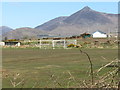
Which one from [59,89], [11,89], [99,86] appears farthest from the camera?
[11,89]

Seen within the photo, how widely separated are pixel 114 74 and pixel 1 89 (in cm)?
492

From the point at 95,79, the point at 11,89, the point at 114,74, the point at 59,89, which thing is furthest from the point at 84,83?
the point at 11,89

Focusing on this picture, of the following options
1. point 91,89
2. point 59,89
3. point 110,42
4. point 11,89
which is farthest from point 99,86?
point 11,89

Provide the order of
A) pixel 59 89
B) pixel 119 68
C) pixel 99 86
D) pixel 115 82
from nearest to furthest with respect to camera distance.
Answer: pixel 119 68 → pixel 99 86 → pixel 115 82 → pixel 59 89

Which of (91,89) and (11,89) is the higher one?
(91,89)

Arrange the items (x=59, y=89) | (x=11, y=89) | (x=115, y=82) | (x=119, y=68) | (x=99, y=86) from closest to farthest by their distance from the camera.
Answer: (x=119, y=68) < (x=99, y=86) < (x=115, y=82) < (x=59, y=89) < (x=11, y=89)

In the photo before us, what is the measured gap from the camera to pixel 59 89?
4.52m

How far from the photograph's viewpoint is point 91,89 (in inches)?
129

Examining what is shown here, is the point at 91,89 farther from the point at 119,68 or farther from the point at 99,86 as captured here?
the point at 119,68

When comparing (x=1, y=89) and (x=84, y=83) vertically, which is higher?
(x=84, y=83)

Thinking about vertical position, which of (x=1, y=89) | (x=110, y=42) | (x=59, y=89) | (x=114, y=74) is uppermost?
(x=110, y=42)

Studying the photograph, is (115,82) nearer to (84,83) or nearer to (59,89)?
(84,83)

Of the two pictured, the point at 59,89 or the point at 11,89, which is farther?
the point at 11,89

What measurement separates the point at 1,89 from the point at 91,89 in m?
4.69
